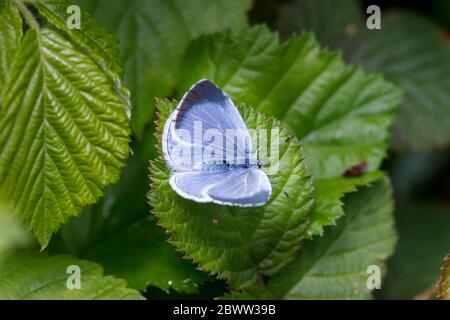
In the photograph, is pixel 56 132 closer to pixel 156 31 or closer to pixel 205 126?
pixel 205 126

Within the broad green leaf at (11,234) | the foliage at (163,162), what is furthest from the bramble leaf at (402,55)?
the broad green leaf at (11,234)

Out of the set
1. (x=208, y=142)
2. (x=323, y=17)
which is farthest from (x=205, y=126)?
(x=323, y=17)

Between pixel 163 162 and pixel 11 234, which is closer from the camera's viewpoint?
pixel 163 162

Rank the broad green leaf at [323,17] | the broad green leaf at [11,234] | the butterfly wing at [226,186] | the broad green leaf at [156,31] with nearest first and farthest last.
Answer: the butterfly wing at [226,186] < the broad green leaf at [11,234] < the broad green leaf at [156,31] < the broad green leaf at [323,17]

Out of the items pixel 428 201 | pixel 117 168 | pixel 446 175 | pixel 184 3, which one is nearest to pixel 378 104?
pixel 184 3

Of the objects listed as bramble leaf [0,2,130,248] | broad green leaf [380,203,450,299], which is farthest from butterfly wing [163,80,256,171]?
broad green leaf [380,203,450,299]

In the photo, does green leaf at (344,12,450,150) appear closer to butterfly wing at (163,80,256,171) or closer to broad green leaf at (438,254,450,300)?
broad green leaf at (438,254,450,300)

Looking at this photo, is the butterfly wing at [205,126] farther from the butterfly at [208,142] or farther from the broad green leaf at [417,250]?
the broad green leaf at [417,250]

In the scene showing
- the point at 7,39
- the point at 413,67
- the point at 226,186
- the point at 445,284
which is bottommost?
the point at 445,284
